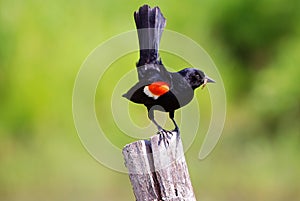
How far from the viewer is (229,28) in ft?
19.1

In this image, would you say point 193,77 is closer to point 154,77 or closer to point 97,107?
point 154,77

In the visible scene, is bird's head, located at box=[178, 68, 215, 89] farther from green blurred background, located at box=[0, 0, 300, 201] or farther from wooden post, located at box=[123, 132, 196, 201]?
green blurred background, located at box=[0, 0, 300, 201]

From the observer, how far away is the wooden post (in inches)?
82.6

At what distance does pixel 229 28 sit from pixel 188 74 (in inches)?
146

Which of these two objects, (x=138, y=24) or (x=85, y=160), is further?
(x=85, y=160)

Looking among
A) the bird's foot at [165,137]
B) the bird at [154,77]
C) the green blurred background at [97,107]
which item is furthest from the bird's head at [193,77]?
the green blurred background at [97,107]

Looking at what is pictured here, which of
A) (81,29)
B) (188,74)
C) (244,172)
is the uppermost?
(81,29)

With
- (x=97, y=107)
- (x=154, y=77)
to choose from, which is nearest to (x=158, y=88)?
(x=154, y=77)

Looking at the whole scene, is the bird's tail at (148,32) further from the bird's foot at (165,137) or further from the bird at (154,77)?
the bird's foot at (165,137)

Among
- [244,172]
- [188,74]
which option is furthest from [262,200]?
→ [188,74]

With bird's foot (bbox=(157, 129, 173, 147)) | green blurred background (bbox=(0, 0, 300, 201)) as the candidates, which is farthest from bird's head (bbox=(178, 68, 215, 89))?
green blurred background (bbox=(0, 0, 300, 201))

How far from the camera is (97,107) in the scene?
16.5ft

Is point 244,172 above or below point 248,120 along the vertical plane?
below

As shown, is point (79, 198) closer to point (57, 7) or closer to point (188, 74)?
point (57, 7)
